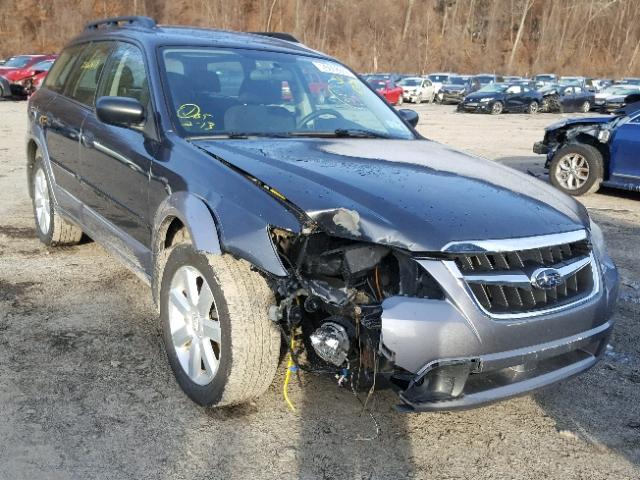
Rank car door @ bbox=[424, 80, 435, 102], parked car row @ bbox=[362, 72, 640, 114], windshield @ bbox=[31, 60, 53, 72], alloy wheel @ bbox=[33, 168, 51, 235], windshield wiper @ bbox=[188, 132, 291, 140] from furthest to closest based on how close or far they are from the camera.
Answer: car door @ bbox=[424, 80, 435, 102]
parked car row @ bbox=[362, 72, 640, 114]
windshield @ bbox=[31, 60, 53, 72]
alloy wheel @ bbox=[33, 168, 51, 235]
windshield wiper @ bbox=[188, 132, 291, 140]

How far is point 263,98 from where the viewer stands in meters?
3.82

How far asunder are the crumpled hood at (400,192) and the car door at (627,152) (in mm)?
5660

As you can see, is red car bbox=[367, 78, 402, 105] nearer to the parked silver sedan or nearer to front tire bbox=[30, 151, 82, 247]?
the parked silver sedan

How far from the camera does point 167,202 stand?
3.13m

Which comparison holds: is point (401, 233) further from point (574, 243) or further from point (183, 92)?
point (183, 92)

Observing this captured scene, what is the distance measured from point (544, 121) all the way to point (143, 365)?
23941mm

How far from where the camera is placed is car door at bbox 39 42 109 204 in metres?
4.46

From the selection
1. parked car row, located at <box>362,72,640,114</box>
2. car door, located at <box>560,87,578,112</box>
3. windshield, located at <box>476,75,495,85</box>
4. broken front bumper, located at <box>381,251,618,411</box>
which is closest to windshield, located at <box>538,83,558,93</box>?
parked car row, located at <box>362,72,640,114</box>

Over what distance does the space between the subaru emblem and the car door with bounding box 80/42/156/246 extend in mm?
1971

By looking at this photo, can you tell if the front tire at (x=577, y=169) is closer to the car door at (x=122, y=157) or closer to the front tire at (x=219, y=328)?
the car door at (x=122, y=157)

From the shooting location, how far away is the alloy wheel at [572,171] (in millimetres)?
8938

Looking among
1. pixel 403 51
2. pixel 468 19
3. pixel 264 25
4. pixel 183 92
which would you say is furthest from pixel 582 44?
pixel 183 92

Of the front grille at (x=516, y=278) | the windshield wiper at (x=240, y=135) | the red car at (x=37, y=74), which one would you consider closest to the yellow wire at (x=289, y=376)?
the front grille at (x=516, y=278)

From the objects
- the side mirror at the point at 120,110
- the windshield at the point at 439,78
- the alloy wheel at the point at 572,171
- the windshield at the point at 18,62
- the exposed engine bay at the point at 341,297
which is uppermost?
the side mirror at the point at 120,110
